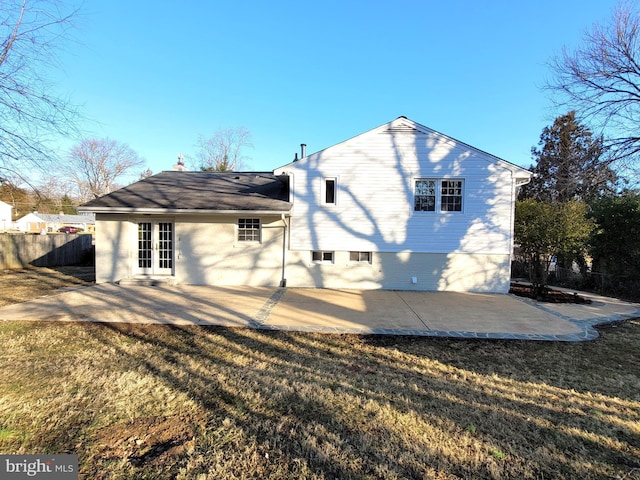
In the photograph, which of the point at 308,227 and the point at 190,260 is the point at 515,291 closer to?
the point at 308,227

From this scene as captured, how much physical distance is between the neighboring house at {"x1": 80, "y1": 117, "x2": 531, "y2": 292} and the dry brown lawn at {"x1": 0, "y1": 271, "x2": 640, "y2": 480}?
5.50m

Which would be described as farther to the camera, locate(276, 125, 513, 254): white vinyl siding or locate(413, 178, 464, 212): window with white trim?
locate(413, 178, 464, 212): window with white trim

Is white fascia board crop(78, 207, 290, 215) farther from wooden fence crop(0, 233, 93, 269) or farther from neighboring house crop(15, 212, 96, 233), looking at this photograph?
neighboring house crop(15, 212, 96, 233)

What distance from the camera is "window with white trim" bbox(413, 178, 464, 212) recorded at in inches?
426

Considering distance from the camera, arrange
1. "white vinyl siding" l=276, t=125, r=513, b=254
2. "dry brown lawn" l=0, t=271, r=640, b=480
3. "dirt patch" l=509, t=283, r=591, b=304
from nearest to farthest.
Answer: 1. "dry brown lawn" l=0, t=271, r=640, b=480
2. "dirt patch" l=509, t=283, r=591, b=304
3. "white vinyl siding" l=276, t=125, r=513, b=254

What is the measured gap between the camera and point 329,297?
30.9 feet

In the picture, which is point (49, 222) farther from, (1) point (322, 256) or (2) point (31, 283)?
(1) point (322, 256)

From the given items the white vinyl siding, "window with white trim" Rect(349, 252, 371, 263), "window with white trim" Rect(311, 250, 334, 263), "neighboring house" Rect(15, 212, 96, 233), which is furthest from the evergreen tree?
"neighboring house" Rect(15, 212, 96, 233)

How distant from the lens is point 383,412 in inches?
129

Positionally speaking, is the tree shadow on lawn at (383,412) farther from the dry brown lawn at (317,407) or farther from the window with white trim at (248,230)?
the window with white trim at (248,230)

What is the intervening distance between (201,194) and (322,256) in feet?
17.0

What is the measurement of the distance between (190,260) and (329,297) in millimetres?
5268

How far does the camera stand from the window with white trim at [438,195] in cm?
1081

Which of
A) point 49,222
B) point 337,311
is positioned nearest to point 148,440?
point 337,311
